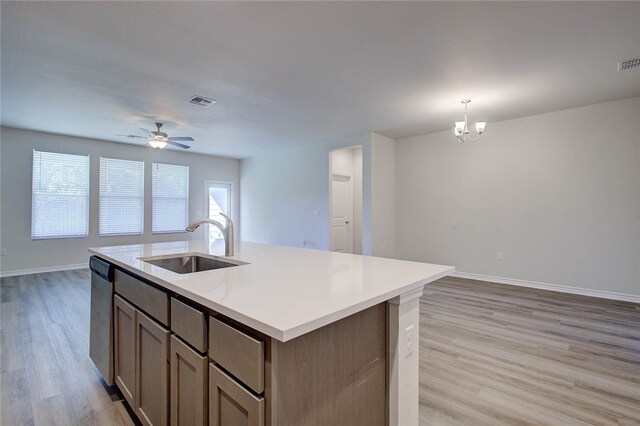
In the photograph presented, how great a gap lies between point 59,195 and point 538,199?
8.32 meters

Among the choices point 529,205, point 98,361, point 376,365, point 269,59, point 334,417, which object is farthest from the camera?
point 529,205

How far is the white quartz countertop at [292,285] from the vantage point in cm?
90

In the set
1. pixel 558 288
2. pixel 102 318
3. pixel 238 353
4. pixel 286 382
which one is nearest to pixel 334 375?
pixel 286 382

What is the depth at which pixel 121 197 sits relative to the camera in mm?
6512

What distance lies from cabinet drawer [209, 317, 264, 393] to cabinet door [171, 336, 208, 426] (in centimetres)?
12

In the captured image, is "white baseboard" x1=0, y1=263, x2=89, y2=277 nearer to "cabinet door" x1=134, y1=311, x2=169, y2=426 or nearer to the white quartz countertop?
the white quartz countertop

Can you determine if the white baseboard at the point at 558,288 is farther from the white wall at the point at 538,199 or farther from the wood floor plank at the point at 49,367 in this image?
the wood floor plank at the point at 49,367

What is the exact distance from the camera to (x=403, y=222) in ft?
19.8

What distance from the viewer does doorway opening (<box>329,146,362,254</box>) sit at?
648cm

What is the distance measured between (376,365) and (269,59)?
2703 millimetres

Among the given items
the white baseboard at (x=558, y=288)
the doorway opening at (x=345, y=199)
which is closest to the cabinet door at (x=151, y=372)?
the doorway opening at (x=345, y=199)

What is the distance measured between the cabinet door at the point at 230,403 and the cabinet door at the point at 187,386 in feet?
0.16

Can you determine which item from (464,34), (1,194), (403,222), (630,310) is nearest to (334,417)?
(464,34)

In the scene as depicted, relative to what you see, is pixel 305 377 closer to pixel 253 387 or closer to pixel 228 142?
pixel 253 387
